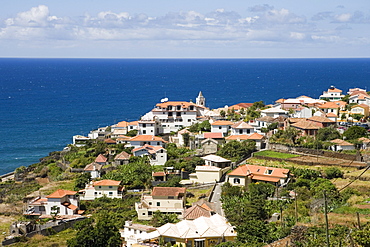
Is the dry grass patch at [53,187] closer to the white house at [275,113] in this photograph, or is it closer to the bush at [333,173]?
the bush at [333,173]

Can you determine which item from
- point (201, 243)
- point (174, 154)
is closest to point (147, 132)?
point (174, 154)

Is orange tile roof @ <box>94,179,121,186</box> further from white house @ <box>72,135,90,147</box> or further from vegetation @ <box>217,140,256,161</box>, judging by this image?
white house @ <box>72,135,90,147</box>

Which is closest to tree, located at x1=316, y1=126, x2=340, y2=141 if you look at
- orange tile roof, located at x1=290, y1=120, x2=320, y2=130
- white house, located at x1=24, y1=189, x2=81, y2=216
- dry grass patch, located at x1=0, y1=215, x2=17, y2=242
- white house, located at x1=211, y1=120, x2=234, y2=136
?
orange tile roof, located at x1=290, y1=120, x2=320, y2=130

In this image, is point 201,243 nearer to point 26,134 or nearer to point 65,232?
point 65,232

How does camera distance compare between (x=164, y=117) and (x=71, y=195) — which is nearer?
(x=71, y=195)

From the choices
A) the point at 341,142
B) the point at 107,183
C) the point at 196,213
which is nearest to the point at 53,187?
the point at 107,183

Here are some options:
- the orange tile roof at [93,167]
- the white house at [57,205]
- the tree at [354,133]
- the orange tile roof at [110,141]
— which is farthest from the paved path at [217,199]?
the orange tile roof at [110,141]

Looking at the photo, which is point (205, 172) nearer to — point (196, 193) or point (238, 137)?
point (196, 193)
